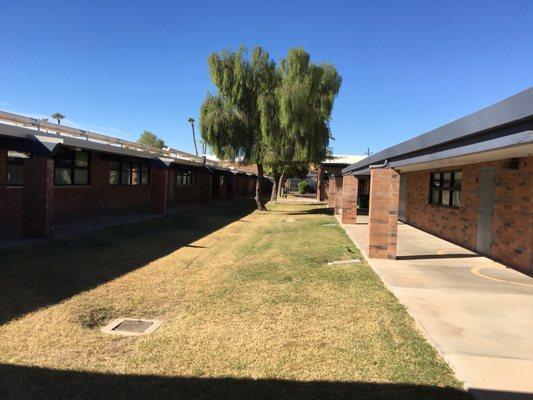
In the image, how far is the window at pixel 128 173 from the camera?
19.4 meters

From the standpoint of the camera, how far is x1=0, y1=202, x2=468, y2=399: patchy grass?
3.64 metres

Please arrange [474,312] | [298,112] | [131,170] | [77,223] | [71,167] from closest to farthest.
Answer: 1. [474,312]
2. [77,223]
3. [71,167]
4. [131,170]
5. [298,112]

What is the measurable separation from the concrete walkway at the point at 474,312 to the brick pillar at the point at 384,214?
15.7 inches

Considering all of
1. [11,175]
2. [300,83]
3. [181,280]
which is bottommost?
[181,280]

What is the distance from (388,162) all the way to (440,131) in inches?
141

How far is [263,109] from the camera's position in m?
23.4

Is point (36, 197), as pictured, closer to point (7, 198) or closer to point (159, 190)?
point (7, 198)

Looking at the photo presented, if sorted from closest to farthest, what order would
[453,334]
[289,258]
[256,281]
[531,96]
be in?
[531,96]
[453,334]
[256,281]
[289,258]

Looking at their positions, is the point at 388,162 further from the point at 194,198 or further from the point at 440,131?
the point at 194,198

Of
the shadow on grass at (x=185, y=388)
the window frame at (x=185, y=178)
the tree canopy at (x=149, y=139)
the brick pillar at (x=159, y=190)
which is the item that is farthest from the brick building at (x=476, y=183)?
the tree canopy at (x=149, y=139)

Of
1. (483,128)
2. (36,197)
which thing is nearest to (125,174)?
(36,197)

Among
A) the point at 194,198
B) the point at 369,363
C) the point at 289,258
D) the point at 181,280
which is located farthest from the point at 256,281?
the point at 194,198

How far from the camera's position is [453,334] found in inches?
187

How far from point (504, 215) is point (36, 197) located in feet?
34.3
